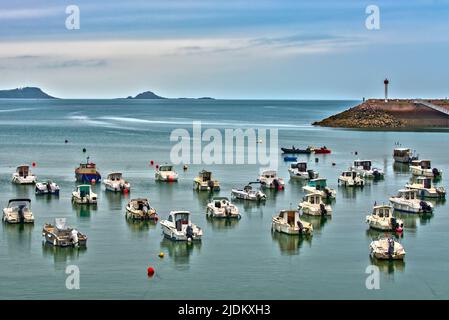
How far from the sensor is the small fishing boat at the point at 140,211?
221ft

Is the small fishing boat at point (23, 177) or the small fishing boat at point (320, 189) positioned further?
the small fishing boat at point (23, 177)

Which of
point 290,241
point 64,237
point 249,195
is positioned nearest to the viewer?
point 64,237

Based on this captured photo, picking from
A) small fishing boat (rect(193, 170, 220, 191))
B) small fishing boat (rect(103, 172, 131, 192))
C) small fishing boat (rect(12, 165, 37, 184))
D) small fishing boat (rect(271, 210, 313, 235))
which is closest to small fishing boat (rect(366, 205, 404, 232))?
small fishing boat (rect(271, 210, 313, 235))

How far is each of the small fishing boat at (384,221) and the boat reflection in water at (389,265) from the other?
30.6 ft

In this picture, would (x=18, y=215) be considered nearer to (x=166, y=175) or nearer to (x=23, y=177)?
(x=23, y=177)

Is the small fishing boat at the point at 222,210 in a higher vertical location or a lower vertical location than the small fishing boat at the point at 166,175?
lower

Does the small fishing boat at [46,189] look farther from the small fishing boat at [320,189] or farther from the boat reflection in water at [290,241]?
the boat reflection in water at [290,241]

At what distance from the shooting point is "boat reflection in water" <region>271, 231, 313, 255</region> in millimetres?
57862

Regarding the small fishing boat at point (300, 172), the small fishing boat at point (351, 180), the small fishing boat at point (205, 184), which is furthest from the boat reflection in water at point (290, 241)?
the small fishing boat at point (300, 172)

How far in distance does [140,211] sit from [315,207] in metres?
14.5

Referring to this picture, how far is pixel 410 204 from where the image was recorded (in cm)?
7281

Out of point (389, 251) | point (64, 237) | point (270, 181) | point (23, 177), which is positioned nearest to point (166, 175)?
point (270, 181)

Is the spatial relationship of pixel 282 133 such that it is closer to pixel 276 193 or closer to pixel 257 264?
pixel 276 193
